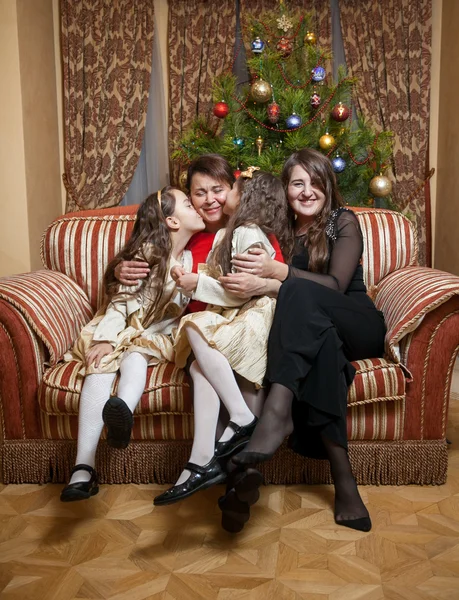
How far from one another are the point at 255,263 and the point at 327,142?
6.60 ft

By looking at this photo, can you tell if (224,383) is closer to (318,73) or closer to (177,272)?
(177,272)

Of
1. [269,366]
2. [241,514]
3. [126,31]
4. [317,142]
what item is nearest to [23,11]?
[126,31]

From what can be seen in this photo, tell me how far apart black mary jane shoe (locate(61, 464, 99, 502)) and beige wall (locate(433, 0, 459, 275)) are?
130 inches

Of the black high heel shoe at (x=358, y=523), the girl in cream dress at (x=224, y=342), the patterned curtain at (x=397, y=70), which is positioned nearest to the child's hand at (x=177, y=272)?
the girl in cream dress at (x=224, y=342)

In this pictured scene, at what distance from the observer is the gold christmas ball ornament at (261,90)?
3621 mm

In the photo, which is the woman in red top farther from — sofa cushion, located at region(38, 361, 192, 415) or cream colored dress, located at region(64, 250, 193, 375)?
sofa cushion, located at region(38, 361, 192, 415)

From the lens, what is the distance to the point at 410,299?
6.91 feet

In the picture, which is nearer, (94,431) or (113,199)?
(94,431)

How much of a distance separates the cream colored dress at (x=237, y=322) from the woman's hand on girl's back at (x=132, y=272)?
251mm

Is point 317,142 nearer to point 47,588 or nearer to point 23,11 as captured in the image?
point 23,11

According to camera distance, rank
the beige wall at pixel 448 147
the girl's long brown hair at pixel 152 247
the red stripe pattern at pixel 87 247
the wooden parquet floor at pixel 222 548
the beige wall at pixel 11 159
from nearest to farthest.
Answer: the wooden parquet floor at pixel 222 548 < the girl's long brown hair at pixel 152 247 < the red stripe pattern at pixel 87 247 < the beige wall at pixel 11 159 < the beige wall at pixel 448 147

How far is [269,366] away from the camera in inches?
72.8

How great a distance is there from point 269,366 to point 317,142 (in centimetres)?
238

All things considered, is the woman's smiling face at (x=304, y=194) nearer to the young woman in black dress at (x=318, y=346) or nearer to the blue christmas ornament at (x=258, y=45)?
the young woman in black dress at (x=318, y=346)
